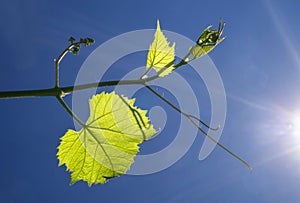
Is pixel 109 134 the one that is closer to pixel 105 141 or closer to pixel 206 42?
pixel 105 141

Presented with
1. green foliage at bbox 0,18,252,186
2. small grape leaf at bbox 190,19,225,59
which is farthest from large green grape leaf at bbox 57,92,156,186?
small grape leaf at bbox 190,19,225,59

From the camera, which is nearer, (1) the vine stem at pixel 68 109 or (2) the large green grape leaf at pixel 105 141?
(1) the vine stem at pixel 68 109

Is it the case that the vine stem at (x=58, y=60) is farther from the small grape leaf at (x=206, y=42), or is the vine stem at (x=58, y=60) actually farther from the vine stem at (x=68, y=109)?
the small grape leaf at (x=206, y=42)

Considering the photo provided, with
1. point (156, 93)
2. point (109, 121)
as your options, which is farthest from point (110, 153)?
point (156, 93)

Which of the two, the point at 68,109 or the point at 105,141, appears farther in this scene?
the point at 105,141

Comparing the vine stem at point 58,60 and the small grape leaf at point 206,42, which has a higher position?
the vine stem at point 58,60

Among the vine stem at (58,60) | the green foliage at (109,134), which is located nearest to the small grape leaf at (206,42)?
the green foliage at (109,134)

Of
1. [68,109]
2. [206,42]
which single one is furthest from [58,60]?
[206,42]

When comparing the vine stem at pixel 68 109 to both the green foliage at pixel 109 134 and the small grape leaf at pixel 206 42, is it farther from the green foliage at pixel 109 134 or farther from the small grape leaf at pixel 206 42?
the small grape leaf at pixel 206 42

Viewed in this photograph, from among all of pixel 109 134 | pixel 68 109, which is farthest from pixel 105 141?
pixel 68 109
